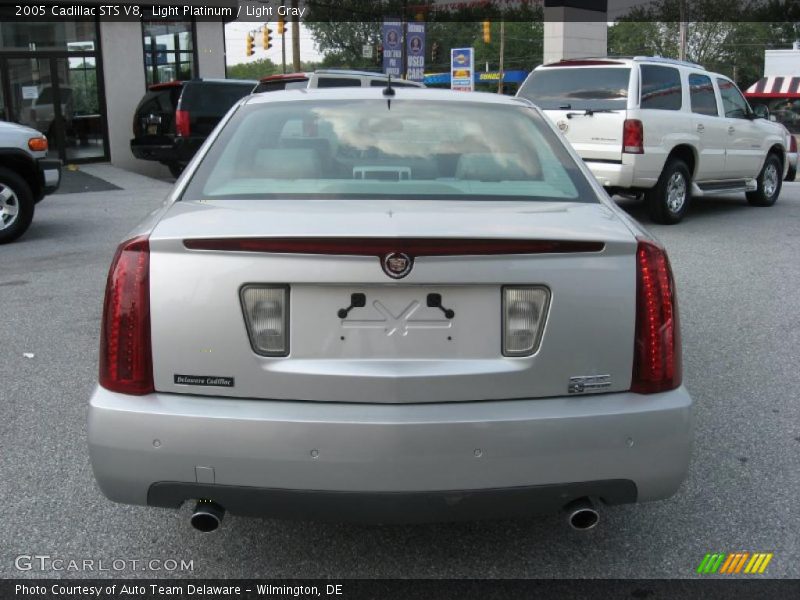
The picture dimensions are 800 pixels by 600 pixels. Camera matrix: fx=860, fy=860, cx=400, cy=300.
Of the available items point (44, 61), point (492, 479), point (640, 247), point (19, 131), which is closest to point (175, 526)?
point (492, 479)

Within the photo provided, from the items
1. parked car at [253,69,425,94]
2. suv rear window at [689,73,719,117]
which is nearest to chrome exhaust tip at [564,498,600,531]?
suv rear window at [689,73,719,117]

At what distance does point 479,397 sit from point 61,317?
482 centimetres

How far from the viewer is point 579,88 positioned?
35.7ft

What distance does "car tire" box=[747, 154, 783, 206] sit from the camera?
12861 millimetres

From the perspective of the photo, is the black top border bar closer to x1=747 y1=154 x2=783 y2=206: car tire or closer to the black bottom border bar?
x1=747 y1=154 x2=783 y2=206: car tire

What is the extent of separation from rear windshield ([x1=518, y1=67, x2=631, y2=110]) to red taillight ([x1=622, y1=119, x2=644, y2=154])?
259mm

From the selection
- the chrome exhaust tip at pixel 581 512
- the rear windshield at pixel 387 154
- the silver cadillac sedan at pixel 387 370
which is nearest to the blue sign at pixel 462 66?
the rear windshield at pixel 387 154

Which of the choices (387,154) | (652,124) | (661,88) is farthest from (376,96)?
(661,88)

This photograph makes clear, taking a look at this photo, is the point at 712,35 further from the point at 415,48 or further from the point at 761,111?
the point at 761,111

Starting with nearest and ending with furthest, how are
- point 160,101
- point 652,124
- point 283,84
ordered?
1. point 652,124
2. point 283,84
3. point 160,101

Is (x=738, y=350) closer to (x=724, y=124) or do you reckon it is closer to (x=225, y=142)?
(x=225, y=142)

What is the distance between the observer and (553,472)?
2570 millimetres

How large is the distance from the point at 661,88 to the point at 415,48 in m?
21.0

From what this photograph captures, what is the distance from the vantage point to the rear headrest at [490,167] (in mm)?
3318
